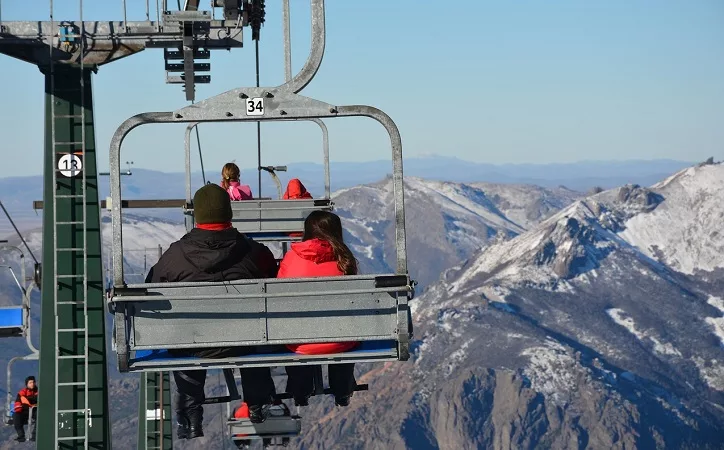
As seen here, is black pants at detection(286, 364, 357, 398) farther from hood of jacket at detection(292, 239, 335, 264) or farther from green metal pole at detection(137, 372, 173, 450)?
green metal pole at detection(137, 372, 173, 450)

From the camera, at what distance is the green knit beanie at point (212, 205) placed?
9.21 metres

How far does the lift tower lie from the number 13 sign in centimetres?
921

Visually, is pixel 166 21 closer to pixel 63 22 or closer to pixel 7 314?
pixel 63 22

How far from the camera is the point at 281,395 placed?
11.5 metres

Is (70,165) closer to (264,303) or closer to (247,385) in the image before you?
(247,385)

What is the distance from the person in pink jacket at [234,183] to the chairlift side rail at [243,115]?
816cm

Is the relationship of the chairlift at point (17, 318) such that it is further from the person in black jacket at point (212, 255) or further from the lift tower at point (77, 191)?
the person in black jacket at point (212, 255)

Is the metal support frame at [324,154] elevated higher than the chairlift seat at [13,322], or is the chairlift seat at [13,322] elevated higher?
the metal support frame at [324,154]

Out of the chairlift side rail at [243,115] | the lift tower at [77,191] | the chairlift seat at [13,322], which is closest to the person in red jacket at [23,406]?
the chairlift seat at [13,322]

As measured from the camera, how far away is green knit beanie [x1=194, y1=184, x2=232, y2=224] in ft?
30.2

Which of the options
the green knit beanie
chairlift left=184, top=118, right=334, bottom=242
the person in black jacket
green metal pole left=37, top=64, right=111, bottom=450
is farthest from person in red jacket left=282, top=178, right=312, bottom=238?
the green knit beanie

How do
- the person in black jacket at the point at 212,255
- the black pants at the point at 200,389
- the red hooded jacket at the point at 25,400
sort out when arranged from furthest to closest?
the red hooded jacket at the point at 25,400 → the black pants at the point at 200,389 → the person in black jacket at the point at 212,255

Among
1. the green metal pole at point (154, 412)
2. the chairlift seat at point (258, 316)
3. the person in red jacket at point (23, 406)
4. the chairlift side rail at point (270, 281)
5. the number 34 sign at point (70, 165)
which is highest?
the number 34 sign at point (70, 165)

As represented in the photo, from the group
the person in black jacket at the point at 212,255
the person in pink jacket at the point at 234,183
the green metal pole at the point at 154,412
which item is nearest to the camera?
the person in black jacket at the point at 212,255
